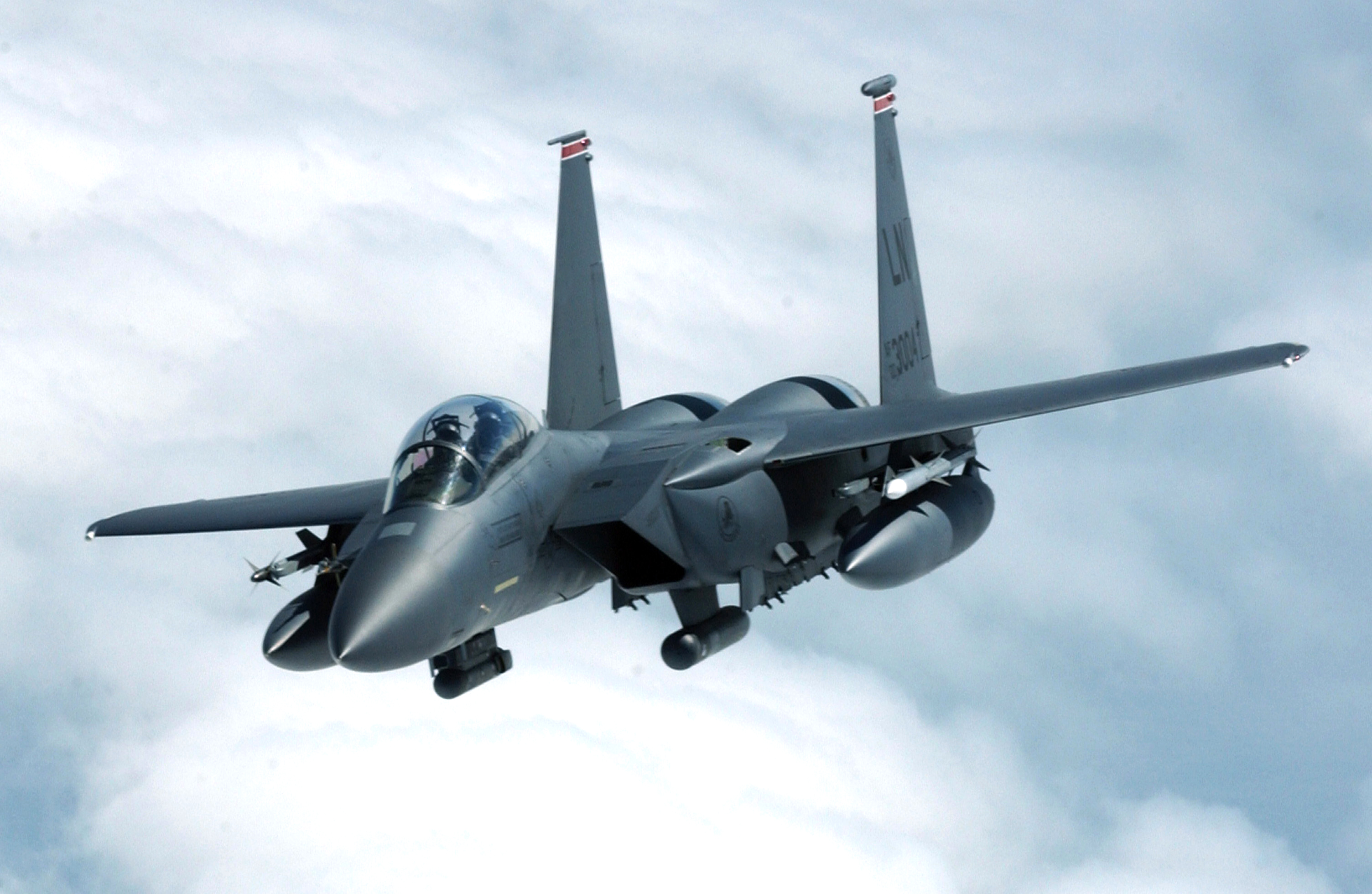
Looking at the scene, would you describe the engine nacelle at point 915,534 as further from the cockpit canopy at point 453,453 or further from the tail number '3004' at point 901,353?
the cockpit canopy at point 453,453

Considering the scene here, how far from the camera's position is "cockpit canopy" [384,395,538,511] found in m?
15.8

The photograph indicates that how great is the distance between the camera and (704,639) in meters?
17.7

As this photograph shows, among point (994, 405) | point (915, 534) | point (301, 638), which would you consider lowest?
point (301, 638)

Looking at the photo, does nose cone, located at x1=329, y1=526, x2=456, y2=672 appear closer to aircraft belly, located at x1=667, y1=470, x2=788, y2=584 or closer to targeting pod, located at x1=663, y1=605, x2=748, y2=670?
aircraft belly, located at x1=667, y1=470, x2=788, y2=584

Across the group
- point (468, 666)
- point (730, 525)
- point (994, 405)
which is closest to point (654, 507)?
point (730, 525)

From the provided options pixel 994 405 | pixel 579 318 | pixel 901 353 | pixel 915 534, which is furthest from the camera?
pixel 579 318

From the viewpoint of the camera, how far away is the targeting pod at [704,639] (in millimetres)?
17625

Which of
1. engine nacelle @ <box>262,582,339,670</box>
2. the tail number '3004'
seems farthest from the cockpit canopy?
the tail number '3004'

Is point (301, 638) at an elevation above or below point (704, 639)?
above

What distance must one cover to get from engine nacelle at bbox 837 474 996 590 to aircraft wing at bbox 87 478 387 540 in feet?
15.7

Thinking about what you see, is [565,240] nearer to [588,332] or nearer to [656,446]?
[588,332]

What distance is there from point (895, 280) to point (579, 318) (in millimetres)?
3841

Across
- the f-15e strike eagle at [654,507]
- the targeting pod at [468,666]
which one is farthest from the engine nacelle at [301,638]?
the targeting pod at [468,666]

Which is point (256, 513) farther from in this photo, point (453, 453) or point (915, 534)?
point (915, 534)
